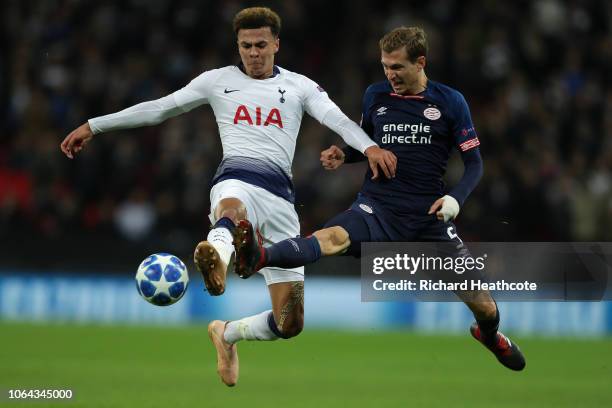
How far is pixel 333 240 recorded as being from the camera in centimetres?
705

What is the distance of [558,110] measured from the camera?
14.6 meters

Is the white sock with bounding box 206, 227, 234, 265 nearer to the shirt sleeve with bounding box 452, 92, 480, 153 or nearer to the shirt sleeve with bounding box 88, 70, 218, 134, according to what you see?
the shirt sleeve with bounding box 88, 70, 218, 134

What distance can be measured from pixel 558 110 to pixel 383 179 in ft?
25.4

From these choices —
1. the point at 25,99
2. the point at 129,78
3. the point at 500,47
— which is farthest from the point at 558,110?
the point at 25,99

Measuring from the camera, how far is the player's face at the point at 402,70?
23.9 ft

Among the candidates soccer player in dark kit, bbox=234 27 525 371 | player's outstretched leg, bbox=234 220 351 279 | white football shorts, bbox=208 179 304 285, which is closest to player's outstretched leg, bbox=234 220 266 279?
player's outstretched leg, bbox=234 220 351 279

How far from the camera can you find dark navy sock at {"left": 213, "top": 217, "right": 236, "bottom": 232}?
6.79 m

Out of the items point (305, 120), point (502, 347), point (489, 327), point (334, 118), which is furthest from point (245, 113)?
point (305, 120)

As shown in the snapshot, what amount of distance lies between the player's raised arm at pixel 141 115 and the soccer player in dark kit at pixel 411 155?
1.01 m

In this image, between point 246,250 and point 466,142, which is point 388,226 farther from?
point 246,250

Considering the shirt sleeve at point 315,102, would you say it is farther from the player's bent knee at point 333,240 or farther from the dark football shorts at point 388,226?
the player's bent knee at point 333,240

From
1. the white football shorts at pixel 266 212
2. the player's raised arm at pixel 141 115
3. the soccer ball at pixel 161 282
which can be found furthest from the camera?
the player's raised arm at pixel 141 115

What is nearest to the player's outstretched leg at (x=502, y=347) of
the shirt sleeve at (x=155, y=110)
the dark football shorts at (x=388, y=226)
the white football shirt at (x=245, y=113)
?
the dark football shorts at (x=388, y=226)

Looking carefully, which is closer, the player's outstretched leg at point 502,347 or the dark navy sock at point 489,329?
the dark navy sock at point 489,329
